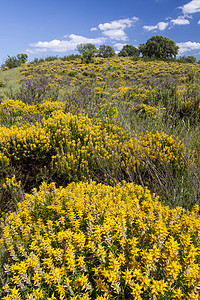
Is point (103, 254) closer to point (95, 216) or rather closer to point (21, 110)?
point (95, 216)

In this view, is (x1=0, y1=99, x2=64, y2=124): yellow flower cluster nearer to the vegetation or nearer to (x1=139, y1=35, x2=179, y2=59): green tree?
the vegetation

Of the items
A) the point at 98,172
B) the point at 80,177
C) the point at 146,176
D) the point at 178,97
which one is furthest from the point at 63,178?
the point at 178,97

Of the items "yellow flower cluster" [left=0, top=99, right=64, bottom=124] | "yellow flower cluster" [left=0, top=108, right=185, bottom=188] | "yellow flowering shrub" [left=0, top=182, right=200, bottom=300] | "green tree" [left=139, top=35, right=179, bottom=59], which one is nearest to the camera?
"yellow flowering shrub" [left=0, top=182, right=200, bottom=300]

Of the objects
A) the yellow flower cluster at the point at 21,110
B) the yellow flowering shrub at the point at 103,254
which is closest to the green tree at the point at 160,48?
the yellow flower cluster at the point at 21,110

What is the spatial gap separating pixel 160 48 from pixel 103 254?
41.6m

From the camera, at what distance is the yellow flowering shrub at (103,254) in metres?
1.19

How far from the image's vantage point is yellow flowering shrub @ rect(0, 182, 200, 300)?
1.19 m

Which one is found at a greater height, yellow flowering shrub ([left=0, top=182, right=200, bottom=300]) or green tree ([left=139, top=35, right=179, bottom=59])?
green tree ([left=139, top=35, right=179, bottom=59])

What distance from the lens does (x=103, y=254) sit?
1.31m

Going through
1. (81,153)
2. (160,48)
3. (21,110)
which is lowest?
(81,153)

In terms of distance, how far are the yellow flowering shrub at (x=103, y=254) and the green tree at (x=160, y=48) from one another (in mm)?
39375

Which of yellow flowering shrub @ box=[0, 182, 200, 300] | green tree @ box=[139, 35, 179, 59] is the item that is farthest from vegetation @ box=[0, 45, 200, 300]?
green tree @ box=[139, 35, 179, 59]

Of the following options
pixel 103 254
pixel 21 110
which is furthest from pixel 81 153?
pixel 21 110

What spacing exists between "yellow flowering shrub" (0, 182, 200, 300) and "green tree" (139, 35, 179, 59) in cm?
3937
